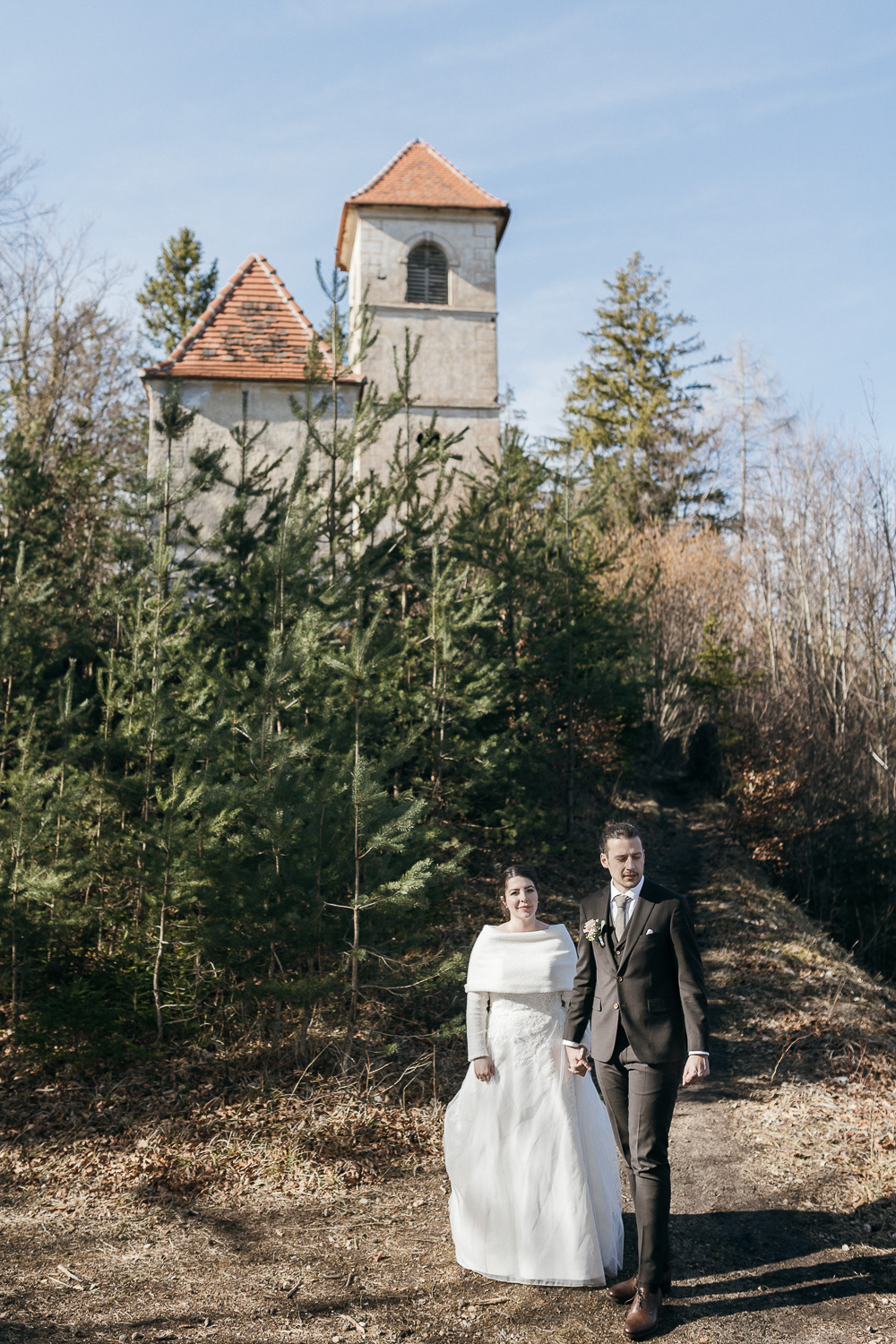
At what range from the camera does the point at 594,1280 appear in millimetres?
4621

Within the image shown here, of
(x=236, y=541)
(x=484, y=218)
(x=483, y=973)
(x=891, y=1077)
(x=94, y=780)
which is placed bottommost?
(x=891, y=1077)

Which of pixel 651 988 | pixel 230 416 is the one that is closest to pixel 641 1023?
pixel 651 988

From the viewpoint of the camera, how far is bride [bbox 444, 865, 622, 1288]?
4.65 metres

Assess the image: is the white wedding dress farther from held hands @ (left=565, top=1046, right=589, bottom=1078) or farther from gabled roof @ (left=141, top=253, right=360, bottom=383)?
gabled roof @ (left=141, top=253, right=360, bottom=383)

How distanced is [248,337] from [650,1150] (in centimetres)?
1851

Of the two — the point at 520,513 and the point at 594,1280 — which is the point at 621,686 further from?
the point at 594,1280

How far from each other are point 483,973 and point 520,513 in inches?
398

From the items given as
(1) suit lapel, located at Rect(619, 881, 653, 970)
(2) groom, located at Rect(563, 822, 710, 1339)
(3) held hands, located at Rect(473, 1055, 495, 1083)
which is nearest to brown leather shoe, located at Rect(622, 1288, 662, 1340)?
(2) groom, located at Rect(563, 822, 710, 1339)

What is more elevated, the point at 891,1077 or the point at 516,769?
the point at 516,769

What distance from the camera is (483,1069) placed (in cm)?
477

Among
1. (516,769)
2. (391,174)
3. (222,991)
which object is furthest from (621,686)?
(391,174)

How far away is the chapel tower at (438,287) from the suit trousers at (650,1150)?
18.2 m

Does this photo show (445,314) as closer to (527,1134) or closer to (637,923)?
(637,923)

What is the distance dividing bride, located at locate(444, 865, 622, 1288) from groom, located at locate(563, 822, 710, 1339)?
13 centimetres
